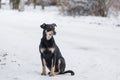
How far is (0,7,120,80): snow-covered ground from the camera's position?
1152 centimetres

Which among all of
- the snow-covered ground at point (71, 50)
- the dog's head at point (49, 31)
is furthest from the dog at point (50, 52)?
the snow-covered ground at point (71, 50)

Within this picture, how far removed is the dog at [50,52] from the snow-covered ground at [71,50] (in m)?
0.22

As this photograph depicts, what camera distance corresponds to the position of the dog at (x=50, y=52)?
10.4 metres

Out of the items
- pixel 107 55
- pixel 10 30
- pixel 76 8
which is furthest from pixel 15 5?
pixel 107 55

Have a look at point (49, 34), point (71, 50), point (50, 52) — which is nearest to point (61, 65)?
point (50, 52)

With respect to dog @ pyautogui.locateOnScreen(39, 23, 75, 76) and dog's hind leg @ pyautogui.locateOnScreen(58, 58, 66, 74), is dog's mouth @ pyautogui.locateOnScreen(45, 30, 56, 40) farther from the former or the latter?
dog's hind leg @ pyautogui.locateOnScreen(58, 58, 66, 74)

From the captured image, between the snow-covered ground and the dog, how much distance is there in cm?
22

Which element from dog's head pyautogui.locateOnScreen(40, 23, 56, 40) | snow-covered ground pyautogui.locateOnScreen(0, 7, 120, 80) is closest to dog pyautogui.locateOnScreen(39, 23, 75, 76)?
dog's head pyautogui.locateOnScreen(40, 23, 56, 40)

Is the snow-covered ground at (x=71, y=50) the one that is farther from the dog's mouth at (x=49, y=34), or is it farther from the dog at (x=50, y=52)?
the dog's mouth at (x=49, y=34)

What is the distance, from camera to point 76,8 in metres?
32.7

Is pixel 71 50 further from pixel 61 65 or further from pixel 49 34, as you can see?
pixel 49 34

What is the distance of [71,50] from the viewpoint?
15812mm

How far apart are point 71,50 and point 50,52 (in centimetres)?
525

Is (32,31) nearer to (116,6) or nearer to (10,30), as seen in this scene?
(10,30)
